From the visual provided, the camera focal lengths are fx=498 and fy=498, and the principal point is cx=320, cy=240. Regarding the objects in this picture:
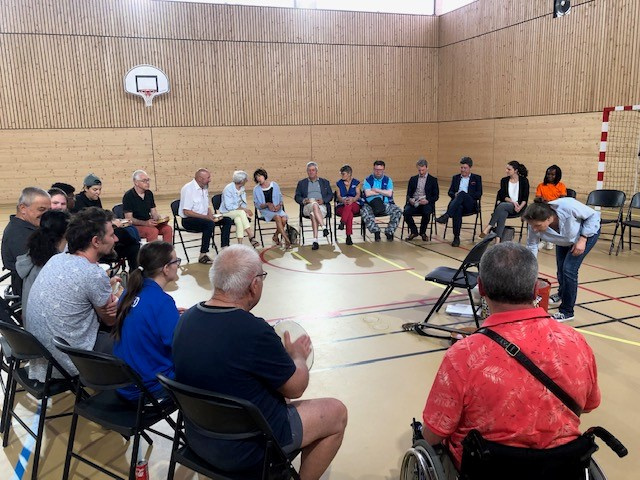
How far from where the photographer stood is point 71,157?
578 inches

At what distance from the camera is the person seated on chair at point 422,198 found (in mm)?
8641

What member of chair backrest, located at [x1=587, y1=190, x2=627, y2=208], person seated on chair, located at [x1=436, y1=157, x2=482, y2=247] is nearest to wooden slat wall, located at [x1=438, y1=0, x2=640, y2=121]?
chair backrest, located at [x1=587, y1=190, x2=627, y2=208]

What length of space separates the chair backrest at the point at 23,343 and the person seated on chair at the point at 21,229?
1.56 m

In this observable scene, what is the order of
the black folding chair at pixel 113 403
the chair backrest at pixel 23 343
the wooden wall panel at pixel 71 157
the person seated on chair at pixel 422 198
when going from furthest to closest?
the wooden wall panel at pixel 71 157 → the person seated on chair at pixel 422 198 → the chair backrest at pixel 23 343 → the black folding chair at pixel 113 403

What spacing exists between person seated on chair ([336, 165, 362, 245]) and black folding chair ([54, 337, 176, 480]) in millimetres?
6175

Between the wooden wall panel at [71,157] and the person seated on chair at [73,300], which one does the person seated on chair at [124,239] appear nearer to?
the person seated on chair at [73,300]

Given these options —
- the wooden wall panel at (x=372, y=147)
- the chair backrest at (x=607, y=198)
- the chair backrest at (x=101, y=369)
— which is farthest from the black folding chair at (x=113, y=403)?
the wooden wall panel at (x=372, y=147)

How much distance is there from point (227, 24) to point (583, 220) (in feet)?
44.6

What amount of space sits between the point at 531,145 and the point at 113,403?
45.2 feet

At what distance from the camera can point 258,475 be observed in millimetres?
2090

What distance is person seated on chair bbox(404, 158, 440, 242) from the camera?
864cm

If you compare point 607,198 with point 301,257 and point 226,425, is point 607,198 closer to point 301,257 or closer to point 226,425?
point 301,257

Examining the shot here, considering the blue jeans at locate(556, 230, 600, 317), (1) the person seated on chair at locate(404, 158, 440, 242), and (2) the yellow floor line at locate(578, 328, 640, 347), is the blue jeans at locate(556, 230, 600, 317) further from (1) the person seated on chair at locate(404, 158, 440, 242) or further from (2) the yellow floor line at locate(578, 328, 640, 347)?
(1) the person seated on chair at locate(404, 158, 440, 242)

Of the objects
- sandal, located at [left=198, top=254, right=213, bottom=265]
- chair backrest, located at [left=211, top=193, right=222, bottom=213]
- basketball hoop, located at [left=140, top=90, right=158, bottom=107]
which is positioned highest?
basketball hoop, located at [left=140, top=90, right=158, bottom=107]
